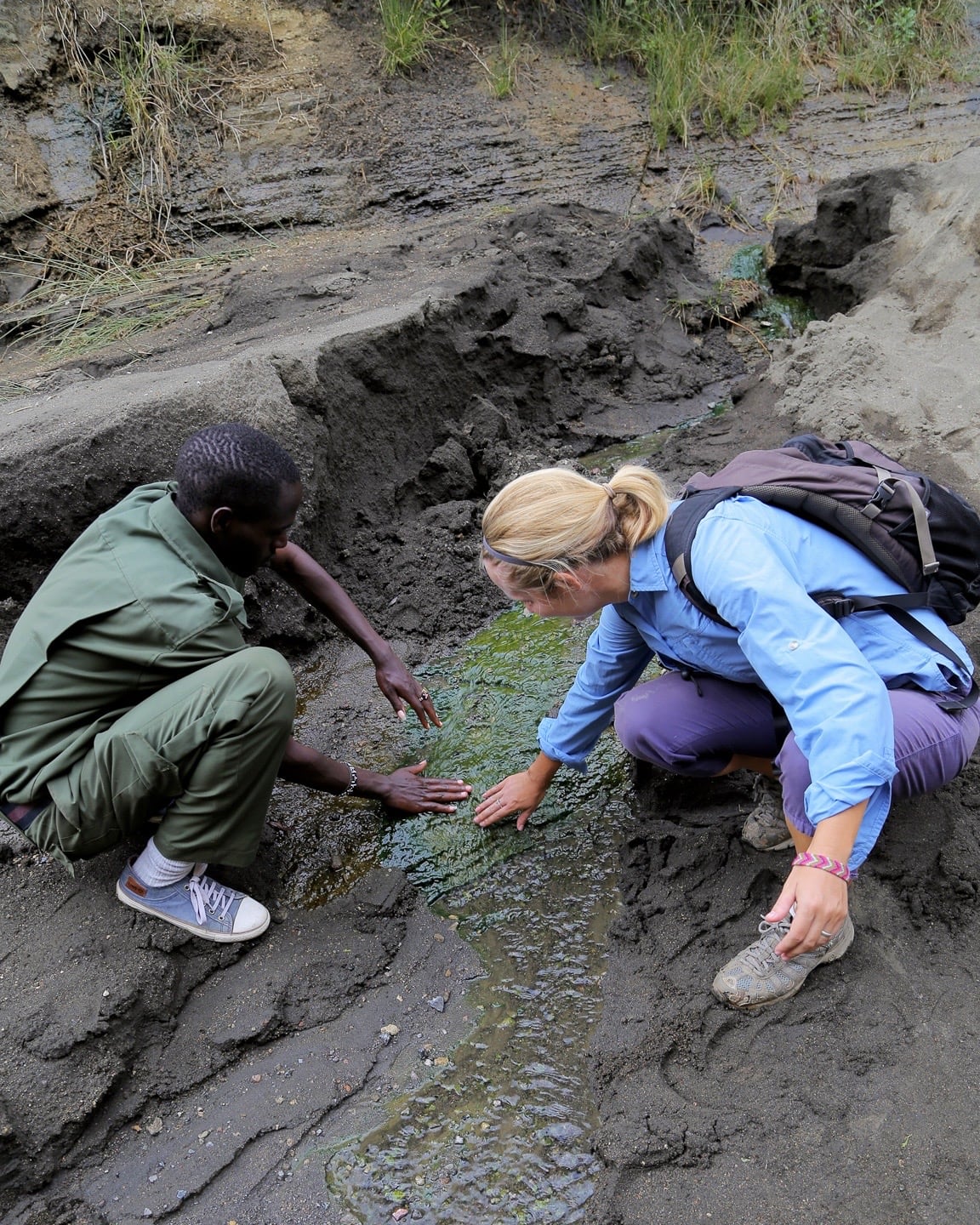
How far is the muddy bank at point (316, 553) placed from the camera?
209cm

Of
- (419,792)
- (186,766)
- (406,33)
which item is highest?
(406,33)

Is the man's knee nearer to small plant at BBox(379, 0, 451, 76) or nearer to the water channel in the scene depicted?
the water channel

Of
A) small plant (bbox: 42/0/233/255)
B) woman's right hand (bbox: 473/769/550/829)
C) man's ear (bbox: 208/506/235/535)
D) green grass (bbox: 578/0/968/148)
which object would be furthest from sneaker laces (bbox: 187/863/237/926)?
green grass (bbox: 578/0/968/148)

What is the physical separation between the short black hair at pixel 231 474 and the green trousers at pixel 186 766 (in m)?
0.37

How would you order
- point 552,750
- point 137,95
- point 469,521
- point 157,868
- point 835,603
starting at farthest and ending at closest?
point 137,95, point 469,521, point 552,750, point 157,868, point 835,603

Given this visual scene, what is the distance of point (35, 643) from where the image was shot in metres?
2.18

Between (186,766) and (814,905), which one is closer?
(814,905)

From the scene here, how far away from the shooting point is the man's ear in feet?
7.64

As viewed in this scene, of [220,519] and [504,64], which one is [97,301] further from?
[504,64]

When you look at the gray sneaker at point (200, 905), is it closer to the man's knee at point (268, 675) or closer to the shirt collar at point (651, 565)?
the man's knee at point (268, 675)

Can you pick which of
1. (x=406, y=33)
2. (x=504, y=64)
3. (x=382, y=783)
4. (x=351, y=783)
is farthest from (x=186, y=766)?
(x=504, y=64)

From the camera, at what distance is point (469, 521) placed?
4.08 metres

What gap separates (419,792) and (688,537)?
4.07 ft

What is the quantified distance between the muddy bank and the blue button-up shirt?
38.5 inches
